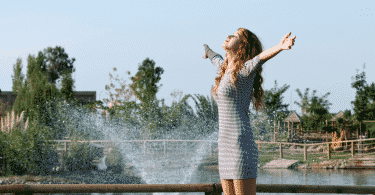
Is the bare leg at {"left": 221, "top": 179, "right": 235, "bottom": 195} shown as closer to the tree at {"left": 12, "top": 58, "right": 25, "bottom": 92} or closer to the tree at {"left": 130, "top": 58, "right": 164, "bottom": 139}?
the tree at {"left": 12, "top": 58, "right": 25, "bottom": 92}

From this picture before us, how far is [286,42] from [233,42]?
0.27 meters

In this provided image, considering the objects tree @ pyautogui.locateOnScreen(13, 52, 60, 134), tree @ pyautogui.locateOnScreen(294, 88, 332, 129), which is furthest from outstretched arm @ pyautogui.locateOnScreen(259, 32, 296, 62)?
tree @ pyautogui.locateOnScreen(294, 88, 332, 129)

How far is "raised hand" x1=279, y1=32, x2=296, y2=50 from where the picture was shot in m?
1.36

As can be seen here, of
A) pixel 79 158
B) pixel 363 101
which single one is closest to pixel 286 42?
pixel 79 158

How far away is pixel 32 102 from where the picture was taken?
14.9m

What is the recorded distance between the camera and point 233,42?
5.17ft

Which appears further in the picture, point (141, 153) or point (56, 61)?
point (56, 61)

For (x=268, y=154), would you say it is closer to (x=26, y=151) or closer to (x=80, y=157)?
(x=80, y=157)

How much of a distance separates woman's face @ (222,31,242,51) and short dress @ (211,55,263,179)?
113 mm

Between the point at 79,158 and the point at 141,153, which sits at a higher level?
the point at 79,158

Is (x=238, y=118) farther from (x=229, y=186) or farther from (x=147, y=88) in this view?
(x=147, y=88)

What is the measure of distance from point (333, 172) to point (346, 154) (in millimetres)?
2771

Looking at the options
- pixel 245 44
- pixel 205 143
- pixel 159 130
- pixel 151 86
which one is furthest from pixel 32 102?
pixel 245 44

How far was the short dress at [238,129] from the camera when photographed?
1474 mm
